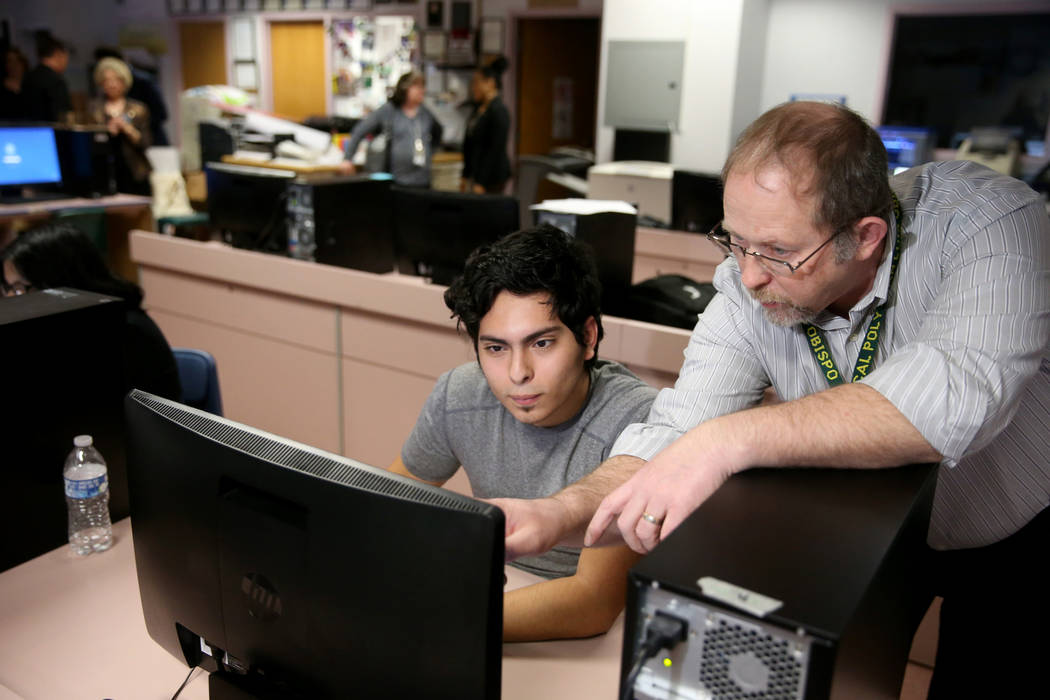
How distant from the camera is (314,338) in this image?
10.3 ft

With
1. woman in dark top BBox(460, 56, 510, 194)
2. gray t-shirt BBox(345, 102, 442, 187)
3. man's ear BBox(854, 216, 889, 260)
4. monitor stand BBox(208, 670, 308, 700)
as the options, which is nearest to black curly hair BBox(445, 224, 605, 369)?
man's ear BBox(854, 216, 889, 260)

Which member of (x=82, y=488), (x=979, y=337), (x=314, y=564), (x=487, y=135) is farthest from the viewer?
(x=487, y=135)

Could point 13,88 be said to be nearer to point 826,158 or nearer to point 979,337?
point 826,158

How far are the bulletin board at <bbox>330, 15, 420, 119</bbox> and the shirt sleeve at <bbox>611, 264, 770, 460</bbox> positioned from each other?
720 cm

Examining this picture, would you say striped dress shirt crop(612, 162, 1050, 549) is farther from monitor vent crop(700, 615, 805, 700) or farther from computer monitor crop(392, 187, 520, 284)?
computer monitor crop(392, 187, 520, 284)

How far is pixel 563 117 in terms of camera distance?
8.20 metres

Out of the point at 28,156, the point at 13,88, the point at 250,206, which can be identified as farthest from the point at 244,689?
the point at 13,88

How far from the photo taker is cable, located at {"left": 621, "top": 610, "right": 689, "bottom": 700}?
0.67 meters

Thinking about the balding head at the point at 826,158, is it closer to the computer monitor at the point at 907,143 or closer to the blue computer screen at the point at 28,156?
the computer monitor at the point at 907,143

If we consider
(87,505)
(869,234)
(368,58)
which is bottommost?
(87,505)

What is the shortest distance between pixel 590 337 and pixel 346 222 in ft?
5.33

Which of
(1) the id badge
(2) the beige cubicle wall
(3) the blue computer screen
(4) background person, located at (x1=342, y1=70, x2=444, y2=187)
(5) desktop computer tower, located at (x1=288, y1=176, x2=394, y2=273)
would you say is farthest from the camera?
(1) the id badge

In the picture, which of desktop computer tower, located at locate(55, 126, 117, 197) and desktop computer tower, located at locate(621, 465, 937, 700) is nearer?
desktop computer tower, located at locate(621, 465, 937, 700)

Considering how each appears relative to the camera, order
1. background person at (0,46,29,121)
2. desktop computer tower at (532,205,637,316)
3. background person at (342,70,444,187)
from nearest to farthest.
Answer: desktop computer tower at (532,205,637,316) < background person at (342,70,444,187) < background person at (0,46,29,121)
